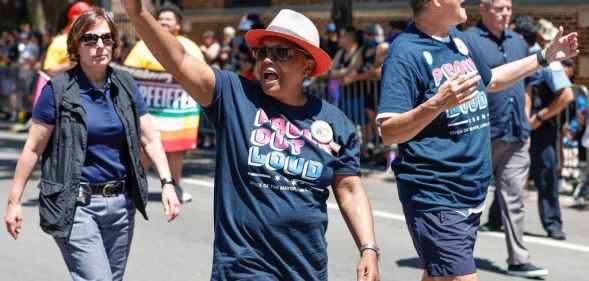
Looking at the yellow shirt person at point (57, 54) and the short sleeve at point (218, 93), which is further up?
the short sleeve at point (218, 93)

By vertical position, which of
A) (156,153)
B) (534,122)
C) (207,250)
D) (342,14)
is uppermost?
(156,153)

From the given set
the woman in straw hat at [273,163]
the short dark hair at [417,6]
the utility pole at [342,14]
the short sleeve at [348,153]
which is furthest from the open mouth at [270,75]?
the utility pole at [342,14]

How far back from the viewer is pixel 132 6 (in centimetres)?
407

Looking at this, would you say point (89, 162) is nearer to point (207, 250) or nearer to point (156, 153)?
point (156, 153)

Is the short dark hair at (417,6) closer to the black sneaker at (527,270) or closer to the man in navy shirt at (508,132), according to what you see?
the man in navy shirt at (508,132)

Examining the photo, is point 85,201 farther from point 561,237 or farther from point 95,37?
point 561,237

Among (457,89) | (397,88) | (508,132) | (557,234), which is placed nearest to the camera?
(457,89)

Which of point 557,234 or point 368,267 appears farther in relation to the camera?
point 557,234

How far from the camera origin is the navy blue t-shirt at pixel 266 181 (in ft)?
14.7

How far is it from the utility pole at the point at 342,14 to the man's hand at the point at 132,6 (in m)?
13.3

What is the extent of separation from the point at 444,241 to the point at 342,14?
40.3 ft

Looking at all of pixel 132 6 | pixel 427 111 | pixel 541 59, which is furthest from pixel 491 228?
pixel 132 6

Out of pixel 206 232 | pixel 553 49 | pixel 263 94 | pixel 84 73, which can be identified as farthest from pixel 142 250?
pixel 263 94

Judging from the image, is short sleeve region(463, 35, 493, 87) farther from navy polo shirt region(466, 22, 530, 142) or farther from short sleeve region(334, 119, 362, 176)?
navy polo shirt region(466, 22, 530, 142)
